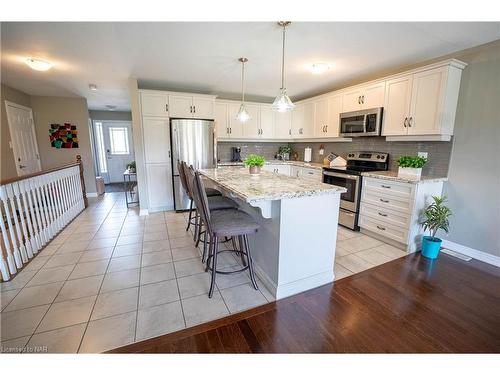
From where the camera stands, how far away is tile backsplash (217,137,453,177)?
2.91 metres

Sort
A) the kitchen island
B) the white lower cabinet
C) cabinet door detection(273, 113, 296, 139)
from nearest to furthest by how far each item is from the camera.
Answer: the kitchen island, the white lower cabinet, cabinet door detection(273, 113, 296, 139)

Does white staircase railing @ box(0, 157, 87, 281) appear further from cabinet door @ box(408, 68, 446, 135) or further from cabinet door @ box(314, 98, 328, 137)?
cabinet door @ box(408, 68, 446, 135)

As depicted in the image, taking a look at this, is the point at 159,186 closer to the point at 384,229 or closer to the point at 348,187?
the point at 348,187

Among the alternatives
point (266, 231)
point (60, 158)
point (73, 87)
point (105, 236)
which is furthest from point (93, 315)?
point (60, 158)

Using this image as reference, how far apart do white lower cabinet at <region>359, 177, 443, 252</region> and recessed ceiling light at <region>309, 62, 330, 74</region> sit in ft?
5.39

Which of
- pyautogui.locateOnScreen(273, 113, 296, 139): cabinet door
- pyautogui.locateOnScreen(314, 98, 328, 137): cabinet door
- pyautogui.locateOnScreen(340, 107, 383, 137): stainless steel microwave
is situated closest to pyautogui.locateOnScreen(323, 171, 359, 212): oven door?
pyautogui.locateOnScreen(340, 107, 383, 137): stainless steel microwave

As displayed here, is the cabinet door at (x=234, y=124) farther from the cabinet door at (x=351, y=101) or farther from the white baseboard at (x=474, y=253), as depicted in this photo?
the white baseboard at (x=474, y=253)

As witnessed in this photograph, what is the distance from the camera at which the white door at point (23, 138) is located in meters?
4.37

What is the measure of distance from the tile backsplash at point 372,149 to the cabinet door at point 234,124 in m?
0.34

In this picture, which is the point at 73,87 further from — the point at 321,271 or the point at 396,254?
the point at 396,254

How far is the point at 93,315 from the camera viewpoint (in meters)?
1.74

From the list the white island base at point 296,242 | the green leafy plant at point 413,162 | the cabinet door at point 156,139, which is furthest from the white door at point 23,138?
the green leafy plant at point 413,162
